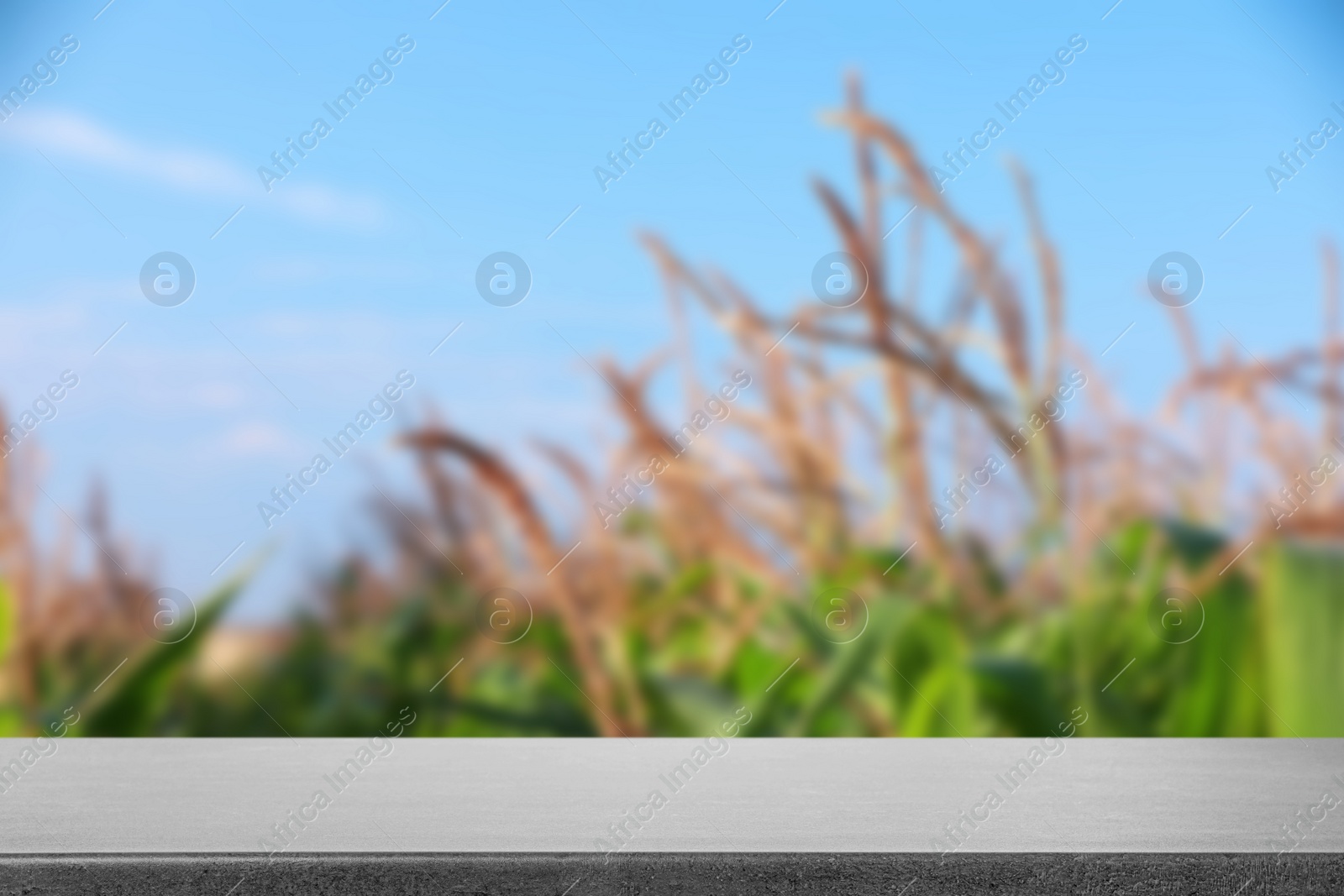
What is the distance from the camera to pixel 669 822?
0.96 metres

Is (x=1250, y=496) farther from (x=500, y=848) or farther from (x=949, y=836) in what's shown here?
(x=500, y=848)

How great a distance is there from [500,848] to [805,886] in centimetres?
20

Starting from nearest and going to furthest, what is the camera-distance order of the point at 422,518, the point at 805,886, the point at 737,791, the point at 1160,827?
the point at 805,886 < the point at 1160,827 < the point at 737,791 < the point at 422,518

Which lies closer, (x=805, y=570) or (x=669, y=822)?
(x=669, y=822)

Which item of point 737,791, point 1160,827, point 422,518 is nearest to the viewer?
point 1160,827

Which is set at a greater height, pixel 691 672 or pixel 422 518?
pixel 422 518

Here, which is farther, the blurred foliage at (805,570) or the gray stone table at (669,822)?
the blurred foliage at (805,570)

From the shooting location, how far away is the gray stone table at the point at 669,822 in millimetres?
843

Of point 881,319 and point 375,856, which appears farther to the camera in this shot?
point 881,319

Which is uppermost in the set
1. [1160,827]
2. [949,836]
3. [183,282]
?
[183,282]

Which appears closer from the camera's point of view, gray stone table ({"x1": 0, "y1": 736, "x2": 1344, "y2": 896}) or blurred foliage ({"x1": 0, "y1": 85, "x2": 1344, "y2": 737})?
gray stone table ({"x1": 0, "y1": 736, "x2": 1344, "y2": 896})

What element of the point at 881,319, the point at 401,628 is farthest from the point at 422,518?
the point at 881,319

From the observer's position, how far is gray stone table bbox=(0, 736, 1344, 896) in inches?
33.2

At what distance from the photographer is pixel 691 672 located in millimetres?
1773
